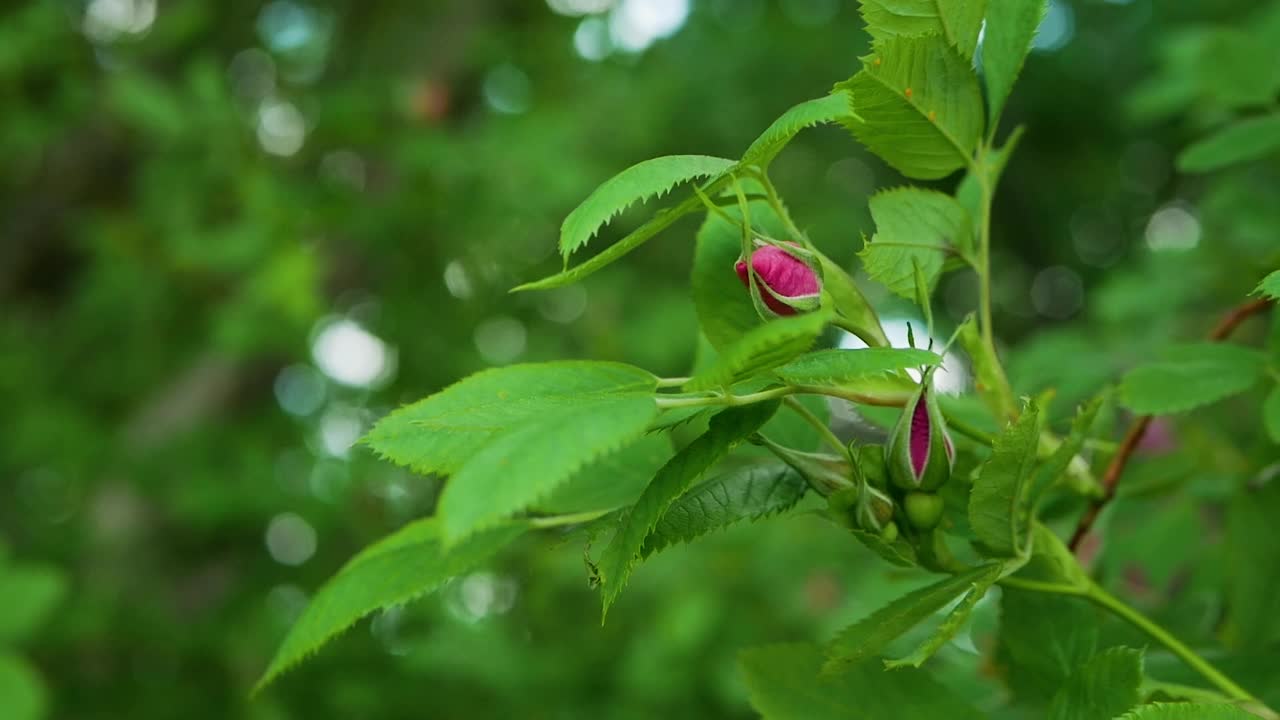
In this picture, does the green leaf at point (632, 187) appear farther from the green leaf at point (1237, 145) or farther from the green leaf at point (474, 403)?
the green leaf at point (1237, 145)

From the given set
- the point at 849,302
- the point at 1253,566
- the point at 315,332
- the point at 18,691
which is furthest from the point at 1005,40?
the point at 315,332

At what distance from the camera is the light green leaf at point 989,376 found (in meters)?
0.59

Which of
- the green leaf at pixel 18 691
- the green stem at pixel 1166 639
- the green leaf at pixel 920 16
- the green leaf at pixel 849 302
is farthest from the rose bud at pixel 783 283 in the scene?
the green leaf at pixel 18 691

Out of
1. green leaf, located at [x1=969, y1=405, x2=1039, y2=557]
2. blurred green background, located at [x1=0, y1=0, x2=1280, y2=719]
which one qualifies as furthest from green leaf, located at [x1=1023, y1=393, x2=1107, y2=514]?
blurred green background, located at [x1=0, y1=0, x2=1280, y2=719]

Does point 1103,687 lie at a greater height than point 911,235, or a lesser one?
lesser

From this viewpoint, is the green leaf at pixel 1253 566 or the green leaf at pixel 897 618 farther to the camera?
the green leaf at pixel 1253 566

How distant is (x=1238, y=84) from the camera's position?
3.03 feet

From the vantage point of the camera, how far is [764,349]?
0.43 m

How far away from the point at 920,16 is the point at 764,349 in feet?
0.68

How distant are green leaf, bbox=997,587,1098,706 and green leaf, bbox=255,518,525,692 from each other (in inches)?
10.7

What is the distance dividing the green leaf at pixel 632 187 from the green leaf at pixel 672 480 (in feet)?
0.31

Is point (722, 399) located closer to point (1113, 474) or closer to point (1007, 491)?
point (1007, 491)

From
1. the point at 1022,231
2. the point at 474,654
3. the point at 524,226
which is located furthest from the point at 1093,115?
the point at 474,654

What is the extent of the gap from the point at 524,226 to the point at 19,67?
1020mm
